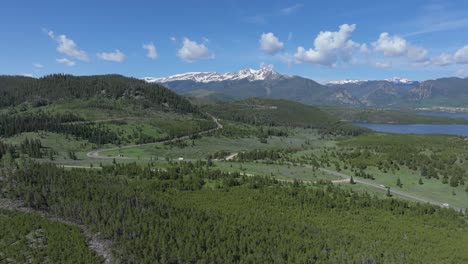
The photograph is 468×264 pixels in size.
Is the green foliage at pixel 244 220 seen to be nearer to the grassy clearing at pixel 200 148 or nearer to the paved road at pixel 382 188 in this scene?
the paved road at pixel 382 188

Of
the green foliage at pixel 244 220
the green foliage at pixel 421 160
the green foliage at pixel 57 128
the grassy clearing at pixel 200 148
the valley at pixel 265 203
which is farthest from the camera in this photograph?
the green foliage at pixel 57 128

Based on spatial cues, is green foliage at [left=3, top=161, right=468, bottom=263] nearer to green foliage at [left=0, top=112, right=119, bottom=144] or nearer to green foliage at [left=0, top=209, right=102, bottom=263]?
green foliage at [left=0, top=209, right=102, bottom=263]

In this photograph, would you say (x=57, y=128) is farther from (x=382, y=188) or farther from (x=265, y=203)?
(x=382, y=188)

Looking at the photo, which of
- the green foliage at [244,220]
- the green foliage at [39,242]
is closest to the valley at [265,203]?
the green foliage at [244,220]

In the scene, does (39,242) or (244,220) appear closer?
(39,242)

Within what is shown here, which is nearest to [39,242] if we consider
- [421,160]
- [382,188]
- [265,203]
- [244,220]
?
[244,220]

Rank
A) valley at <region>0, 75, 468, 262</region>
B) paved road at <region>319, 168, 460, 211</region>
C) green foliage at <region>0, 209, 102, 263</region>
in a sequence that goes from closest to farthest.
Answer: green foliage at <region>0, 209, 102, 263</region> < valley at <region>0, 75, 468, 262</region> < paved road at <region>319, 168, 460, 211</region>

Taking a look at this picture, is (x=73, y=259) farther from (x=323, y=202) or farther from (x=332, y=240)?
(x=323, y=202)

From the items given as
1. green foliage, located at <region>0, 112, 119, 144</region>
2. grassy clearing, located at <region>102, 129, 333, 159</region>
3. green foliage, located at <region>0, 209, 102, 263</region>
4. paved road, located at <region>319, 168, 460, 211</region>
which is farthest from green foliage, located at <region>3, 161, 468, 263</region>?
green foliage, located at <region>0, 112, 119, 144</region>

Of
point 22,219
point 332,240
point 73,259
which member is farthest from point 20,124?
point 332,240

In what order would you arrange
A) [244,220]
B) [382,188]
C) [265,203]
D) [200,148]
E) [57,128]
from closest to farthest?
1. [244,220]
2. [265,203]
3. [382,188]
4. [200,148]
5. [57,128]

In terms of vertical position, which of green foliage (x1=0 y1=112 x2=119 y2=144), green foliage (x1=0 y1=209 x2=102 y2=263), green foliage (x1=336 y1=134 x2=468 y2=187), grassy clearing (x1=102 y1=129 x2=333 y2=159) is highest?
green foliage (x1=0 y1=112 x2=119 y2=144)

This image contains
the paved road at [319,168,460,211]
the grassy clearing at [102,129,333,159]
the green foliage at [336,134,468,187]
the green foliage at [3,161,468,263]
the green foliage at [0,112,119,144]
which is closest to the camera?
the green foliage at [3,161,468,263]
